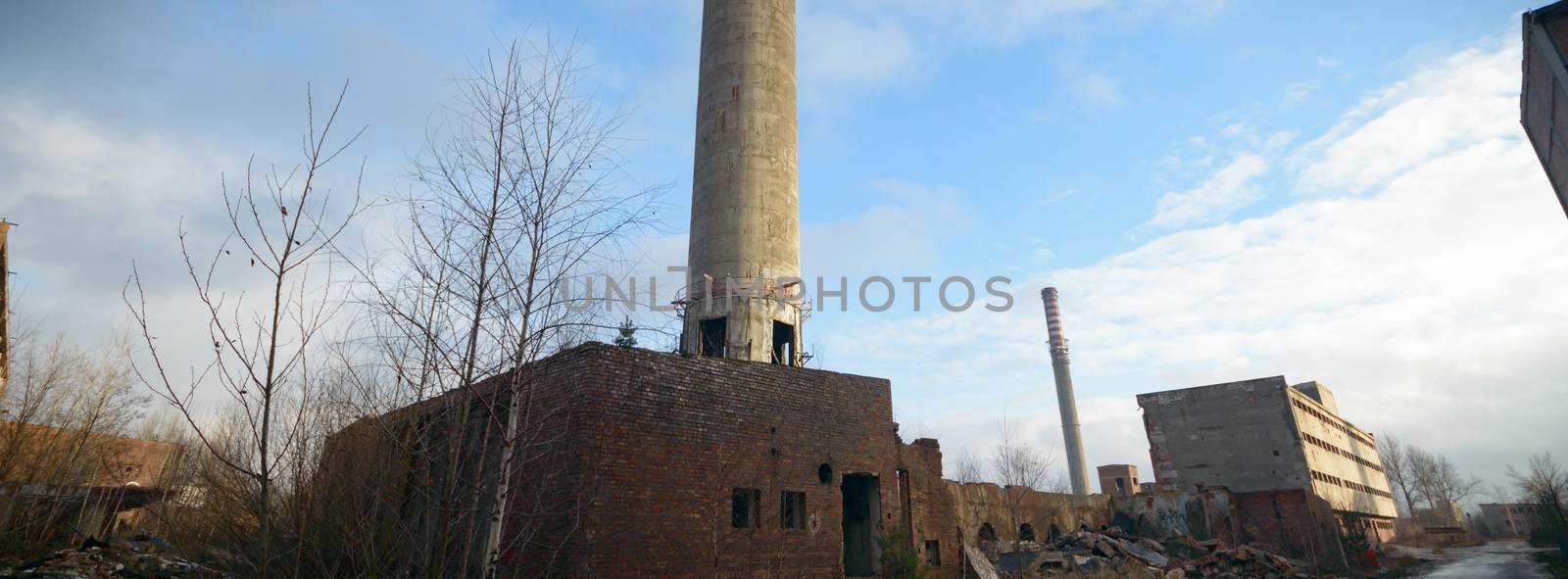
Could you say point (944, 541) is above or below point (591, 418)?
below

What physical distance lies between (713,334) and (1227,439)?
2609 centimetres

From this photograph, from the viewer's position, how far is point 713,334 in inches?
701

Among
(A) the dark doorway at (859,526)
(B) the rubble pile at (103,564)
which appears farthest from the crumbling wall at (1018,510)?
(B) the rubble pile at (103,564)

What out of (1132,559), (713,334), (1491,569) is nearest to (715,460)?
(713,334)

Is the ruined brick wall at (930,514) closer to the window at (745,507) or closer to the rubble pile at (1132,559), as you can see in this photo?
the rubble pile at (1132,559)

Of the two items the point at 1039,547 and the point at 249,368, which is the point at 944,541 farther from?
the point at 249,368

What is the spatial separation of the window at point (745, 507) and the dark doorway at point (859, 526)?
2901 millimetres

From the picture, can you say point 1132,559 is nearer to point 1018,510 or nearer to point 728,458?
point 1018,510

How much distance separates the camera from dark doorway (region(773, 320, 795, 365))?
18109 millimetres

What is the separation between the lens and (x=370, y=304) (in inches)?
203

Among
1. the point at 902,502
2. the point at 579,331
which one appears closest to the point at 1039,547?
the point at 902,502

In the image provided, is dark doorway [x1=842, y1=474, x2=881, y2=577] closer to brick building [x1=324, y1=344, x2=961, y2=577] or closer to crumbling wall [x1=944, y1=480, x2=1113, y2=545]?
brick building [x1=324, y1=344, x2=961, y2=577]

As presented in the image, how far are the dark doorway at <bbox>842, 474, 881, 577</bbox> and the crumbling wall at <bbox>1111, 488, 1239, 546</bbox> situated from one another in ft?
53.8

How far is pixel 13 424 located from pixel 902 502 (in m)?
16.4
